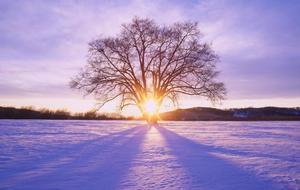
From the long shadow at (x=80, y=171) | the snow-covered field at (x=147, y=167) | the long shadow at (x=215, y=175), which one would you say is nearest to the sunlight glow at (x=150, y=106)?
the snow-covered field at (x=147, y=167)

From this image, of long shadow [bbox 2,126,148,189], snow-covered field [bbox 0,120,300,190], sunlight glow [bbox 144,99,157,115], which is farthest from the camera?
sunlight glow [bbox 144,99,157,115]

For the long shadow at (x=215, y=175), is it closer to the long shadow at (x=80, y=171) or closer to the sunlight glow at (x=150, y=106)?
the long shadow at (x=80, y=171)

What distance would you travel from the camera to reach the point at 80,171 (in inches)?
259

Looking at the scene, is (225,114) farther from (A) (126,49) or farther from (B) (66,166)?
(B) (66,166)

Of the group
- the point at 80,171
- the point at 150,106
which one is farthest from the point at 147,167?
the point at 150,106

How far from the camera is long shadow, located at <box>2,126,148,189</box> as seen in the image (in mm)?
5621

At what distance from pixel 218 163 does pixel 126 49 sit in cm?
1939

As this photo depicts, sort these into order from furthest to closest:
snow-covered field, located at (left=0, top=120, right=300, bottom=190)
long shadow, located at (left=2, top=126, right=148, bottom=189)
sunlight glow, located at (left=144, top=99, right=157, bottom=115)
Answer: sunlight glow, located at (left=144, top=99, right=157, bottom=115)
snow-covered field, located at (left=0, top=120, right=300, bottom=190)
long shadow, located at (left=2, top=126, right=148, bottom=189)

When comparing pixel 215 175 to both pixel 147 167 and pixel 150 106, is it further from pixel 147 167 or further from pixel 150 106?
pixel 150 106

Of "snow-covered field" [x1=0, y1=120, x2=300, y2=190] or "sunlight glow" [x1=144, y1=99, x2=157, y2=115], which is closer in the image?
"snow-covered field" [x1=0, y1=120, x2=300, y2=190]

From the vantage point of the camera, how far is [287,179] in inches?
242

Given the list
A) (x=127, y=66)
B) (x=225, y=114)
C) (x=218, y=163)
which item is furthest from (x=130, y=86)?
(x=218, y=163)

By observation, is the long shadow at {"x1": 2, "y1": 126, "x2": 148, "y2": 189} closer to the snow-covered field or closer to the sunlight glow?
the snow-covered field

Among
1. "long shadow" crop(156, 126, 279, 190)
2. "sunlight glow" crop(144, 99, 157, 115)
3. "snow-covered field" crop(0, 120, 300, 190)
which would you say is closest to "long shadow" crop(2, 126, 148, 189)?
"snow-covered field" crop(0, 120, 300, 190)
